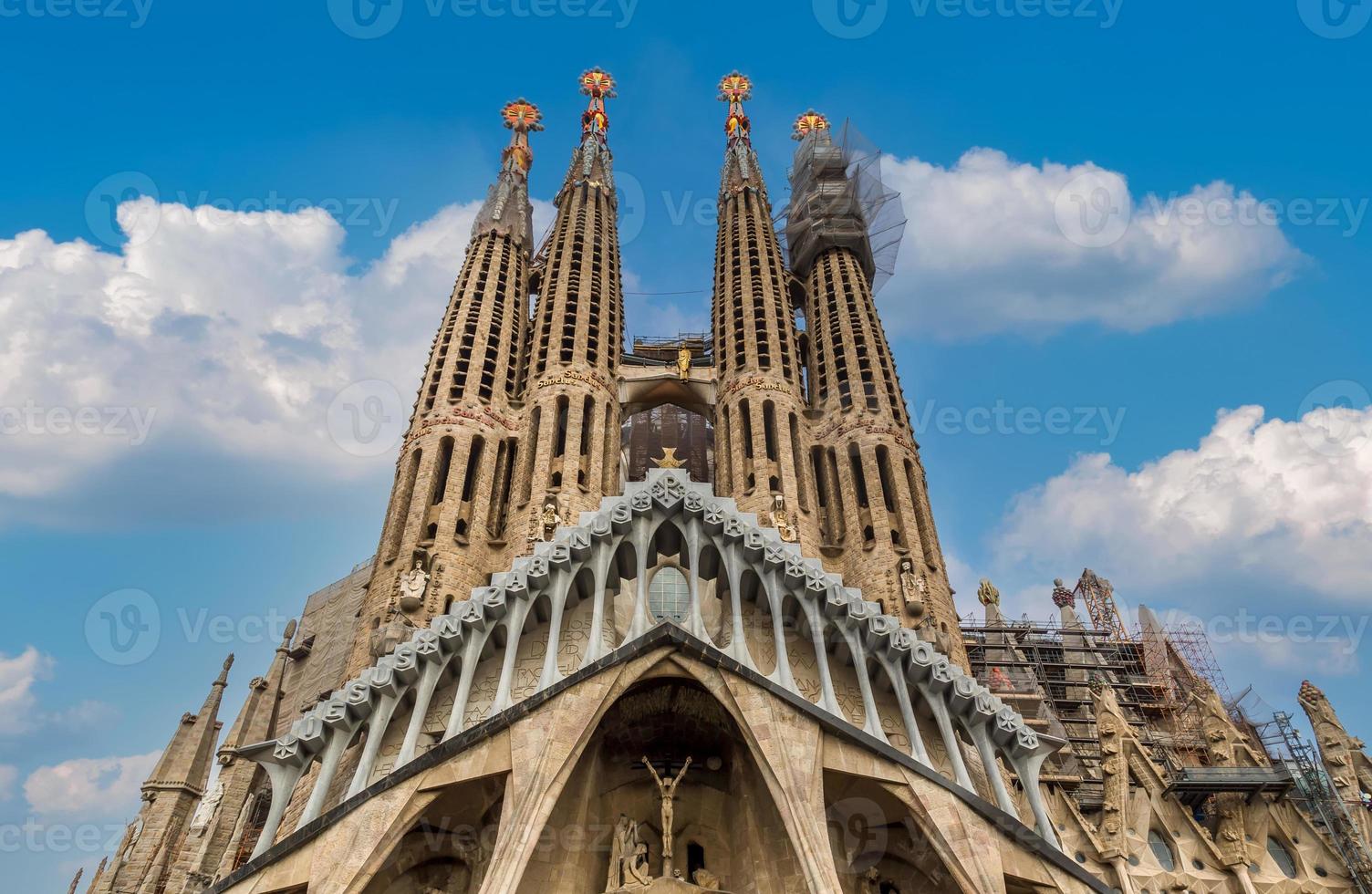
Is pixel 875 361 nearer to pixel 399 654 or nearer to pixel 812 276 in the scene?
pixel 812 276

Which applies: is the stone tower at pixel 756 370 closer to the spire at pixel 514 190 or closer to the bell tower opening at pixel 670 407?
the bell tower opening at pixel 670 407

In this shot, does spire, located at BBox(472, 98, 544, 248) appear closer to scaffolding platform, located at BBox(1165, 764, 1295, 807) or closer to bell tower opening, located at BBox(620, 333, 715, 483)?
bell tower opening, located at BBox(620, 333, 715, 483)

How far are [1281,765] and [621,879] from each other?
21.5 meters

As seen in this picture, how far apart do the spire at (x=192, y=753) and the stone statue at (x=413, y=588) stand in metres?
10.5

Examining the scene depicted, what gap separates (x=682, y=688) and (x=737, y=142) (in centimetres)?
3640

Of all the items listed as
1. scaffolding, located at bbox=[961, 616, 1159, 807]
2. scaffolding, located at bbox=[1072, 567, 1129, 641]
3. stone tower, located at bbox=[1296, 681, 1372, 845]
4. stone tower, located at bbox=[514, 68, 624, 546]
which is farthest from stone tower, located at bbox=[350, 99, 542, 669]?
scaffolding, located at bbox=[1072, 567, 1129, 641]

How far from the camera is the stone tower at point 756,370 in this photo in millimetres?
31797

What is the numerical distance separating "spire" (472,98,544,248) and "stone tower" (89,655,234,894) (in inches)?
822

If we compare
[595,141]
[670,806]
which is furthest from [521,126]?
[670,806]

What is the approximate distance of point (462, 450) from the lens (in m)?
31.0

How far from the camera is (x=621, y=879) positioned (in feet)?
64.0

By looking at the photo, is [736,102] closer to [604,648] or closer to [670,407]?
[670,407]

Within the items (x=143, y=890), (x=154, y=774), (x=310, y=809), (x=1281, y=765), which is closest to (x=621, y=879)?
(x=310, y=809)

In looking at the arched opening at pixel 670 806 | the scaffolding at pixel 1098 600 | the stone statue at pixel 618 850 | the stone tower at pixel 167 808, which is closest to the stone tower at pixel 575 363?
the arched opening at pixel 670 806
